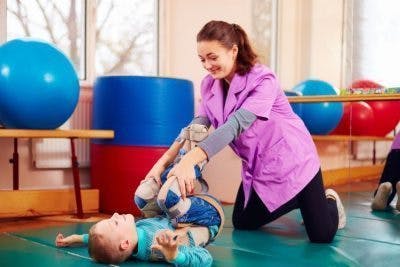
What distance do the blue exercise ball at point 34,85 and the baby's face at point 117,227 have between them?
1.22 metres

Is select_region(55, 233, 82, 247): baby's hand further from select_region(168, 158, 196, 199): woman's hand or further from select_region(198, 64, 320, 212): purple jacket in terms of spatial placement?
select_region(198, 64, 320, 212): purple jacket

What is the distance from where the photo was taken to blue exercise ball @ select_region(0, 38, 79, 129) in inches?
104

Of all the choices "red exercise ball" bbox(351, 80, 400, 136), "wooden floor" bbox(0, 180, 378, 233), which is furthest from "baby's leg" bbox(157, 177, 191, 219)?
"red exercise ball" bbox(351, 80, 400, 136)

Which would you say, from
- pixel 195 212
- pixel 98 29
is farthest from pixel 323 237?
pixel 98 29

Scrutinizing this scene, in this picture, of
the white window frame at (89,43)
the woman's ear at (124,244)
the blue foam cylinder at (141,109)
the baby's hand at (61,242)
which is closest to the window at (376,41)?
the blue foam cylinder at (141,109)

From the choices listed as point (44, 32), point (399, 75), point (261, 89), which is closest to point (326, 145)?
point (399, 75)

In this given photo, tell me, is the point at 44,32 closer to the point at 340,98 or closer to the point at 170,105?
the point at 170,105

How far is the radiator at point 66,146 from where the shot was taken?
326 centimetres

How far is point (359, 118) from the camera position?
4.73m

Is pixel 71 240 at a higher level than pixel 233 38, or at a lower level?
lower

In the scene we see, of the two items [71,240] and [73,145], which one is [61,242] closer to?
[71,240]

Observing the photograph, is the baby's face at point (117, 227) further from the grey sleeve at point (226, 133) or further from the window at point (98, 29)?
the window at point (98, 29)

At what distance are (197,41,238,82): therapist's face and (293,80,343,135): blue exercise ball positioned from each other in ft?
8.22

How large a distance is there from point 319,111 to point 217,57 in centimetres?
266
